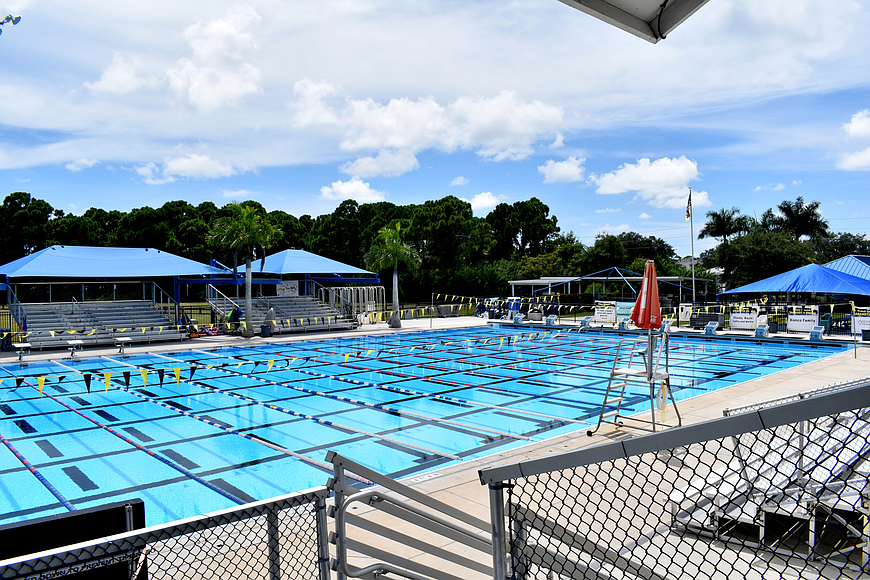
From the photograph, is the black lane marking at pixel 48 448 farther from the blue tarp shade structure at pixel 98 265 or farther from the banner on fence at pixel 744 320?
the banner on fence at pixel 744 320

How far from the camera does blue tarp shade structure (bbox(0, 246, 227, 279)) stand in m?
24.5

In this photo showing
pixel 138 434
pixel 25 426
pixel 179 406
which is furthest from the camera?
pixel 179 406

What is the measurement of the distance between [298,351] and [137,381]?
6.87m

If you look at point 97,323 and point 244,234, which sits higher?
point 244,234

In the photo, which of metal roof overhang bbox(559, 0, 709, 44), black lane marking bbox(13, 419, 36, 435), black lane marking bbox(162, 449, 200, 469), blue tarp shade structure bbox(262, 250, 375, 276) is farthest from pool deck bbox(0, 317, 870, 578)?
black lane marking bbox(13, 419, 36, 435)

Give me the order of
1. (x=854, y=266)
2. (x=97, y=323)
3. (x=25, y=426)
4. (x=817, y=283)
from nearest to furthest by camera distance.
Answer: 1. (x=25, y=426)
2. (x=97, y=323)
3. (x=817, y=283)
4. (x=854, y=266)

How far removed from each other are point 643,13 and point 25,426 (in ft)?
38.4

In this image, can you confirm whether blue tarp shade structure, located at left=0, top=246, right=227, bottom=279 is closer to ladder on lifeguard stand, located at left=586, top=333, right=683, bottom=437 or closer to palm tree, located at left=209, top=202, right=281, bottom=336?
palm tree, located at left=209, top=202, right=281, bottom=336

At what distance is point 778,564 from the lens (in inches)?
158

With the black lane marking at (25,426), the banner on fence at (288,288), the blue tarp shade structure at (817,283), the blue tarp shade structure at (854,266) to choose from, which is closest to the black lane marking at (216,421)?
the black lane marking at (25,426)

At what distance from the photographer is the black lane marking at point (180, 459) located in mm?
8078

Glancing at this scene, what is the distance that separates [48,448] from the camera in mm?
9016

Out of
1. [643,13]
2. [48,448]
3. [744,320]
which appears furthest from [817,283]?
[48,448]

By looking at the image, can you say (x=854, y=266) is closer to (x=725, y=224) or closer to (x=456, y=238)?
(x=725, y=224)
